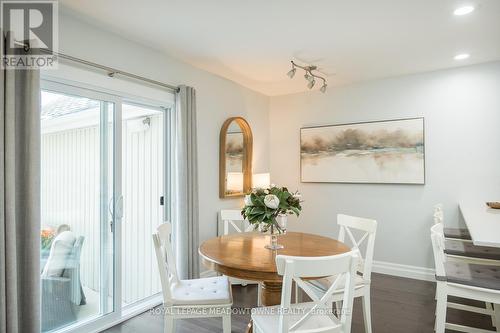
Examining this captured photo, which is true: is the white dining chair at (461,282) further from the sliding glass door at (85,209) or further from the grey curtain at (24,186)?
the grey curtain at (24,186)

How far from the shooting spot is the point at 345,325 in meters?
1.65

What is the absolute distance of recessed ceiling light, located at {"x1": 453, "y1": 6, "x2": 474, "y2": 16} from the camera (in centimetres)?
228

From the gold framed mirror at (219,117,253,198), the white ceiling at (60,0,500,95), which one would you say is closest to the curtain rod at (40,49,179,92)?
the white ceiling at (60,0,500,95)

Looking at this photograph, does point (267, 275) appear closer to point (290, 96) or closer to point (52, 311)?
point (52, 311)

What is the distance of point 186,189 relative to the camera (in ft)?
10.4

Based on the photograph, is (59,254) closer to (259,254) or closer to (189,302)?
(189,302)

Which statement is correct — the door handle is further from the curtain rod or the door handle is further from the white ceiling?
the white ceiling

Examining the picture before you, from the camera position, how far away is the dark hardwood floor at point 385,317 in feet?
8.52

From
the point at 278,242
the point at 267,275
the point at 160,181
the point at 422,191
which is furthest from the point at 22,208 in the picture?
the point at 422,191

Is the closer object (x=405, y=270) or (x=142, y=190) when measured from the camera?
(x=142, y=190)

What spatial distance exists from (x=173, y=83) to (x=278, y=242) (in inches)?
77.9

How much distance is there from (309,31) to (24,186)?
2.47 metres

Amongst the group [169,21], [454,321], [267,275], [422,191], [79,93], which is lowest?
[454,321]

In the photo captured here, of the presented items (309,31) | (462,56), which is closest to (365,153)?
(462,56)
